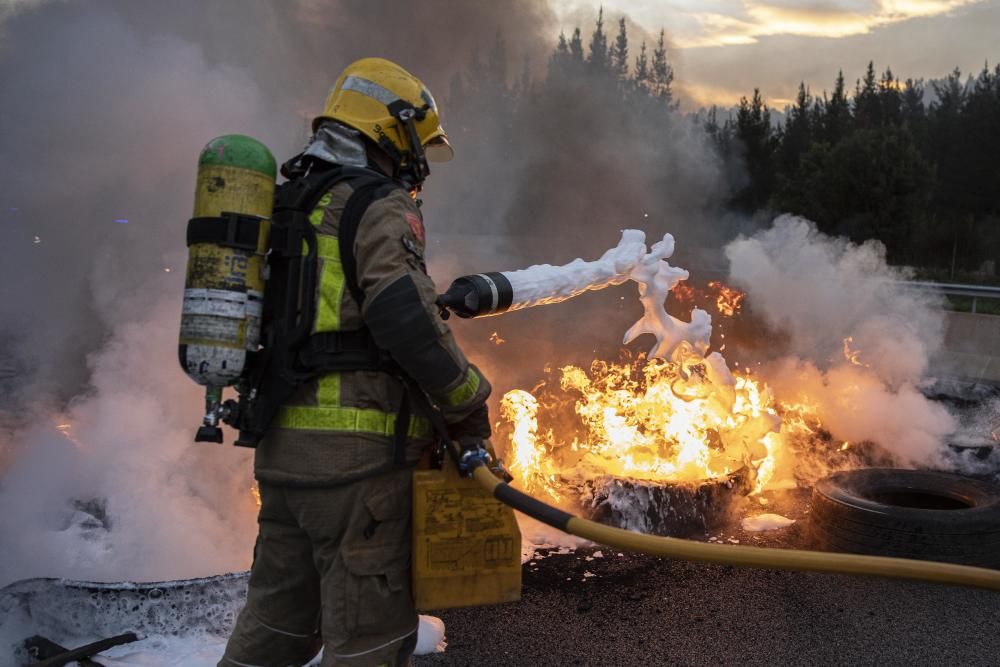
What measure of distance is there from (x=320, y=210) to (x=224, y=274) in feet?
1.06

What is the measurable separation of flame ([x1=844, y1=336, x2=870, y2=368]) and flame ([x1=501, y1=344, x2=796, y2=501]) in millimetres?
1766

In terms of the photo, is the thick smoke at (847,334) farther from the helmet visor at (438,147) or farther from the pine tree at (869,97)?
the pine tree at (869,97)

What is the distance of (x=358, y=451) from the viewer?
2.17 m

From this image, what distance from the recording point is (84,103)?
6.38 metres

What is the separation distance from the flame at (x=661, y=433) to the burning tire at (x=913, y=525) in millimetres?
698

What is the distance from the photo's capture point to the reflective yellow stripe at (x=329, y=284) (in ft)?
7.15

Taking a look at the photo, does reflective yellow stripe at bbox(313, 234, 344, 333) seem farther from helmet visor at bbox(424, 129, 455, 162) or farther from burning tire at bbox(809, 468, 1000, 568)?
burning tire at bbox(809, 468, 1000, 568)

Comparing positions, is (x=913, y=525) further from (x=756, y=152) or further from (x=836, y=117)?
(x=836, y=117)

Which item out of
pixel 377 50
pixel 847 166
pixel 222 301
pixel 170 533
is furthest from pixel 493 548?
pixel 847 166

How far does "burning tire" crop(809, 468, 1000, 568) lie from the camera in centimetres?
405

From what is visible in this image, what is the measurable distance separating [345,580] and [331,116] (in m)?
1.40

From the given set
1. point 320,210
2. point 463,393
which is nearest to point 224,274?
point 320,210

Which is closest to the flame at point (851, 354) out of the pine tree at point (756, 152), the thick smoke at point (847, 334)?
the thick smoke at point (847, 334)

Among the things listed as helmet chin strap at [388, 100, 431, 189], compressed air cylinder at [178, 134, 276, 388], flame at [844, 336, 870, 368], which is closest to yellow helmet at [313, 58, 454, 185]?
helmet chin strap at [388, 100, 431, 189]
